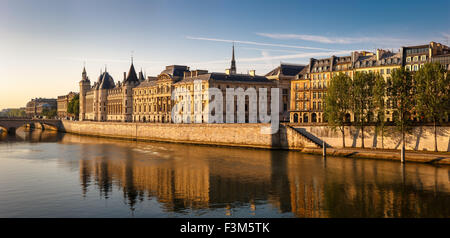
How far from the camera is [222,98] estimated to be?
8925 centimetres

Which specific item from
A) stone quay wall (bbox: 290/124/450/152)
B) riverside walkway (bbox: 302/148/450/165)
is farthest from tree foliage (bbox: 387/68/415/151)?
riverside walkway (bbox: 302/148/450/165)

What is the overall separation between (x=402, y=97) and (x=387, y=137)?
5243 mm

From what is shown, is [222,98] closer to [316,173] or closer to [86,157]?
[86,157]

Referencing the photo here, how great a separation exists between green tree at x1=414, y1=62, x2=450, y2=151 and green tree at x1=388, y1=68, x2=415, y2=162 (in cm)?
131

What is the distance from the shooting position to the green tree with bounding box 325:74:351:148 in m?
55.9

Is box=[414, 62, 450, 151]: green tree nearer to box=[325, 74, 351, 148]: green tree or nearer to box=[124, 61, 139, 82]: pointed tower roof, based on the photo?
box=[325, 74, 351, 148]: green tree

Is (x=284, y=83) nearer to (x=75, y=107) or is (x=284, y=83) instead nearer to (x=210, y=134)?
(x=210, y=134)

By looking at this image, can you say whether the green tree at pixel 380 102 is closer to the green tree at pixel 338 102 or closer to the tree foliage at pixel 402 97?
the tree foliage at pixel 402 97

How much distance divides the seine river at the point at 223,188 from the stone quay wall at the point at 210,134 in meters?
9.28
